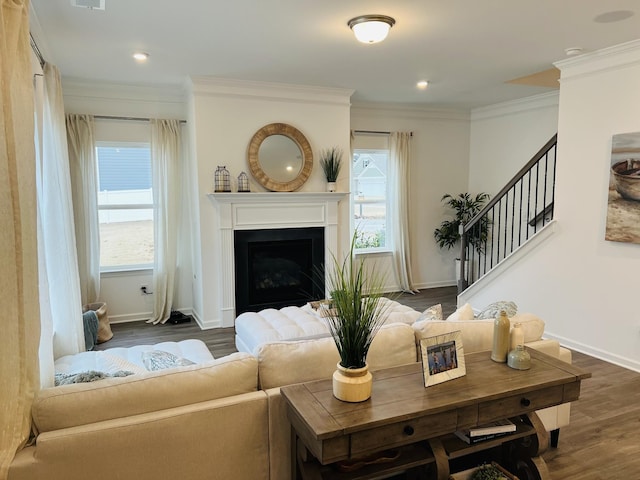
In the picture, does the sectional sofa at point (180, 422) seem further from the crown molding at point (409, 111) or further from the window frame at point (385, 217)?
the crown molding at point (409, 111)

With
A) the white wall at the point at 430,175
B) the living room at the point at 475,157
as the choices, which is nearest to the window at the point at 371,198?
the white wall at the point at 430,175

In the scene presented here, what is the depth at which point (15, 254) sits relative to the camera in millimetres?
1632

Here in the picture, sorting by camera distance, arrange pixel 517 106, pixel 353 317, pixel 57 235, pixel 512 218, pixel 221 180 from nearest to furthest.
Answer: pixel 353 317 < pixel 57 235 < pixel 221 180 < pixel 512 218 < pixel 517 106

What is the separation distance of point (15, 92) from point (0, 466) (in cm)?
135

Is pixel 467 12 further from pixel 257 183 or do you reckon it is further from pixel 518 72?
pixel 257 183

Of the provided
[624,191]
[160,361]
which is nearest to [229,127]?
[160,361]

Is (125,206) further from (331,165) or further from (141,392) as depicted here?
(141,392)

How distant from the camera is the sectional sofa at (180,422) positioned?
1.67 metres

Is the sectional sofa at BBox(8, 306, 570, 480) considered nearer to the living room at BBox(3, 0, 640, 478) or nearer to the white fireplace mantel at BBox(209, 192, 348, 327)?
the living room at BBox(3, 0, 640, 478)

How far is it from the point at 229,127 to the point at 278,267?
5.72 ft

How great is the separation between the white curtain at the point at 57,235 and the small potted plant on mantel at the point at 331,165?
2.82 meters

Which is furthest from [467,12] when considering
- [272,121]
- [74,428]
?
[74,428]

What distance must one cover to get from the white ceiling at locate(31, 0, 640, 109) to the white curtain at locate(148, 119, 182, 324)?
0.62m

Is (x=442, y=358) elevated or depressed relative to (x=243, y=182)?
depressed
